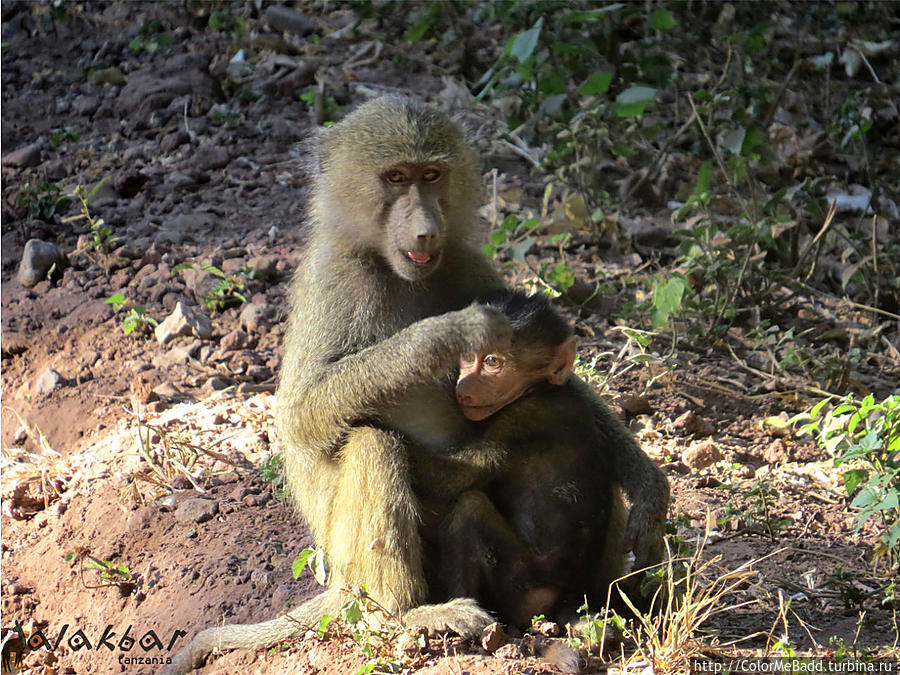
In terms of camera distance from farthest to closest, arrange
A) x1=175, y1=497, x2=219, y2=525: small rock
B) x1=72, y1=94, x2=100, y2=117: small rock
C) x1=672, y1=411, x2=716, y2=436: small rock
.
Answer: x1=72, y1=94, x2=100, y2=117: small rock
x1=672, y1=411, x2=716, y2=436: small rock
x1=175, y1=497, x2=219, y2=525: small rock

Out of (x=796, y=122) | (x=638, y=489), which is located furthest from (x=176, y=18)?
(x=638, y=489)

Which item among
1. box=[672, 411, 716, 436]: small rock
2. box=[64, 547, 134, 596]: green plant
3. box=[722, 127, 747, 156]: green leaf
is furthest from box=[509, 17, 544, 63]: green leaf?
box=[64, 547, 134, 596]: green plant

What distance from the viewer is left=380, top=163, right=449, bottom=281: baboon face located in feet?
10.5

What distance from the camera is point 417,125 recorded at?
337 cm

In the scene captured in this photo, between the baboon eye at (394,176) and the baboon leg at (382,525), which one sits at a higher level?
the baboon eye at (394,176)

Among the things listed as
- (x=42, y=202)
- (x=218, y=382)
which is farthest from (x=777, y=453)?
(x=42, y=202)

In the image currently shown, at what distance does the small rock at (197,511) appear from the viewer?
402 centimetres

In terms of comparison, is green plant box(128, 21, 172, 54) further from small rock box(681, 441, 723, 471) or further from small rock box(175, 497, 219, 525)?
small rock box(681, 441, 723, 471)

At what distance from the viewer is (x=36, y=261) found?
5836 millimetres

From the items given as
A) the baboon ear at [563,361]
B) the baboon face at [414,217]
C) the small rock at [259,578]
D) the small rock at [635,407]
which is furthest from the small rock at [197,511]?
the small rock at [635,407]

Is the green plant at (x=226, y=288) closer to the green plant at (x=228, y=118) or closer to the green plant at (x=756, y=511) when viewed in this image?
the green plant at (x=228, y=118)

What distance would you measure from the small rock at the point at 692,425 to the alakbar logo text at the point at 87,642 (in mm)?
2252

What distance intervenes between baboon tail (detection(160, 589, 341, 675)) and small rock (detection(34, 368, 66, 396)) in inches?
84.8

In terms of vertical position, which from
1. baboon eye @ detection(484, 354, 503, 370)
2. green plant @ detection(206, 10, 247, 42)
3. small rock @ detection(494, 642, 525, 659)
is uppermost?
baboon eye @ detection(484, 354, 503, 370)
